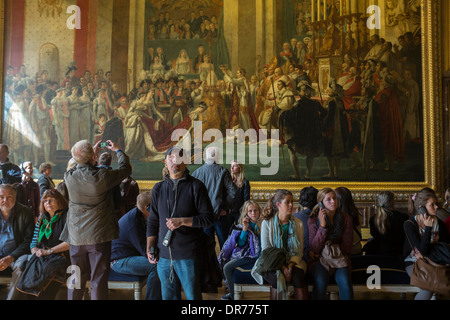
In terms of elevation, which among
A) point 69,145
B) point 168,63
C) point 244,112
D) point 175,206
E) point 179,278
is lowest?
point 179,278

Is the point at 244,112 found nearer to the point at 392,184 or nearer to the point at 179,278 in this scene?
the point at 392,184

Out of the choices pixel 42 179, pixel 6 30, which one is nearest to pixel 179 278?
pixel 42 179

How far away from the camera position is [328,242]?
512 centimetres

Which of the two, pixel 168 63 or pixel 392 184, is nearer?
pixel 392 184

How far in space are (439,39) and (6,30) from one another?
488 inches

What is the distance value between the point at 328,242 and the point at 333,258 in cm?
19

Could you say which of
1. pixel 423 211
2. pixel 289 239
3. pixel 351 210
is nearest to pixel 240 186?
pixel 351 210

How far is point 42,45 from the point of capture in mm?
12852

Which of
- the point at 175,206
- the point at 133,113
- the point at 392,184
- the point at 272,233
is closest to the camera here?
the point at 175,206

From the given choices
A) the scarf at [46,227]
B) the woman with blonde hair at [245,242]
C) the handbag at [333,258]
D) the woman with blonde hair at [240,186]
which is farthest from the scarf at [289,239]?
the scarf at [46,227]

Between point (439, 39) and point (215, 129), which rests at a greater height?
point (439, 39)

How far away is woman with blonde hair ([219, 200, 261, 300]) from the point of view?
5.59 metres

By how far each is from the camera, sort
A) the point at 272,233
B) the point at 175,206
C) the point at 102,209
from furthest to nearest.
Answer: the point at 272,233
the point at 102,209
the point at 175,206

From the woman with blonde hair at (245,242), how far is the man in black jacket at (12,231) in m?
2.52
